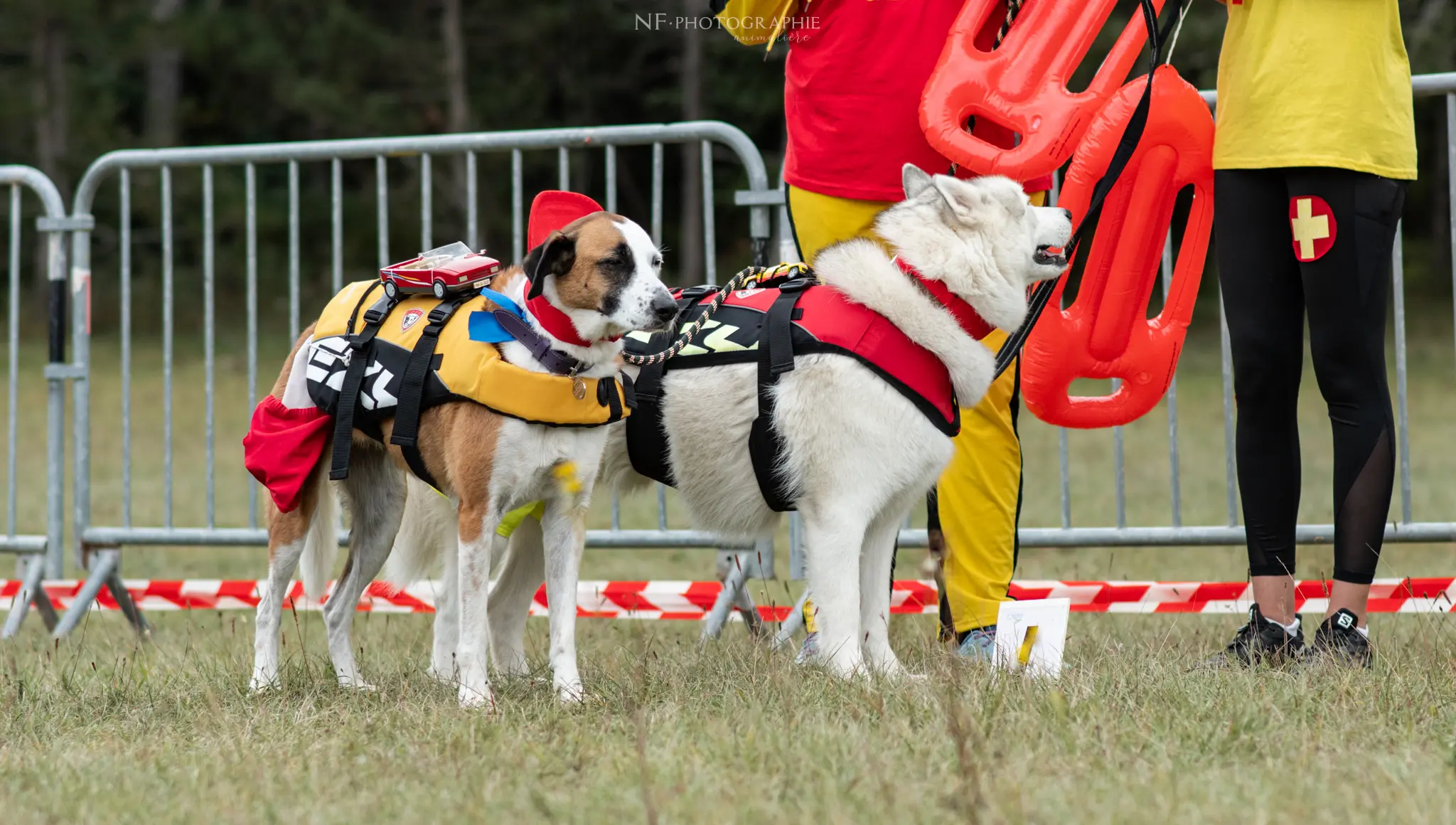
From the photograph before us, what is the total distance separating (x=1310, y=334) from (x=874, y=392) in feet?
3.85

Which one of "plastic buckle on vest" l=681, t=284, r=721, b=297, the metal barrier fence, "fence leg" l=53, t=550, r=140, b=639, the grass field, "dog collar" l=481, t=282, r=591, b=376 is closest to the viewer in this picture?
the grass field

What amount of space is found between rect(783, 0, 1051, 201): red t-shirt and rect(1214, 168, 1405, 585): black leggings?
87cm

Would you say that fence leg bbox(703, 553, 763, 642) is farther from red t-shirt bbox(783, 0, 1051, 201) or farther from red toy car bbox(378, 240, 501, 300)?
red toy car bbox(378, 240, 501, 300)

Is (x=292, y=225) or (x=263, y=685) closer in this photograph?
(x=263, y=685)

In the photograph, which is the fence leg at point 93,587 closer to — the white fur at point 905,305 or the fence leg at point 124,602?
the fence leg at point 124,602

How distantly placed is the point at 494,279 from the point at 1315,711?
2398mm

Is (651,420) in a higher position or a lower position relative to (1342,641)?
higher

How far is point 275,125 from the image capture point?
27.8 meters

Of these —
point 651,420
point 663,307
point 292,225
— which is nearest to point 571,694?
point 651,420

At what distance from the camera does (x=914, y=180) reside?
13.2 ft

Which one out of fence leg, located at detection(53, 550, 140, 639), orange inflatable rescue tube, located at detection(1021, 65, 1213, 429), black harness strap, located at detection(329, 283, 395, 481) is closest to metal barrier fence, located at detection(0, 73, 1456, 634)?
fence leg, located at detection(53, 550, 140, 639)

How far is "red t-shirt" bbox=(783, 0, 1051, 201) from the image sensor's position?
4.20m

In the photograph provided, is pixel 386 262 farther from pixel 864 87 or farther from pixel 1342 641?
pixel 1342 641

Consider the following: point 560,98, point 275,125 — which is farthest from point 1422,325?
point 275,125
